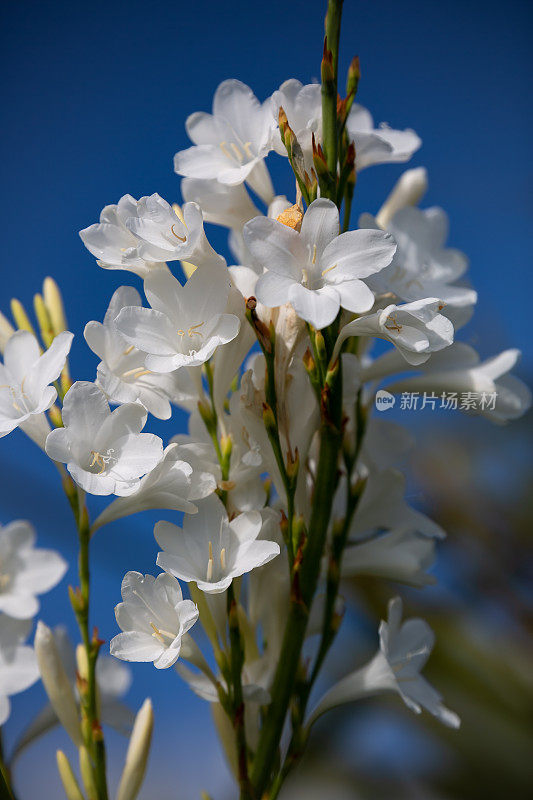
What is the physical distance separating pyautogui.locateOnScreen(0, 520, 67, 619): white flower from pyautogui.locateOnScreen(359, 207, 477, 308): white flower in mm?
307

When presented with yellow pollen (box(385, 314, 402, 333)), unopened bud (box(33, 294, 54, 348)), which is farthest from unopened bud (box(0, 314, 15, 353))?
yellow pollen (box(385, 314, 402, 333))

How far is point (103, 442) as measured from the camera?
0.38m

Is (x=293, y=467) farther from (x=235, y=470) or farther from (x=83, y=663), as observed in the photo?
(x=83, y=663)

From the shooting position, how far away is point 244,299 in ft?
1.32

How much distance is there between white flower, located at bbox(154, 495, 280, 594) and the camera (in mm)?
377

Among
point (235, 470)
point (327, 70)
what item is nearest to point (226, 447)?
point (235, 470)

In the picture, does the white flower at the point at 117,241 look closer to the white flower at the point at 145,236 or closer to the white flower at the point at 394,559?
the white flower at the point at 145,236

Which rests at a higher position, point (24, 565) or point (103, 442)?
point (103, 442)

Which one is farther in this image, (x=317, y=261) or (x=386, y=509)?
(x=386, y=509)

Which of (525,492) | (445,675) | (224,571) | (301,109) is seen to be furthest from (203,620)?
(525,492)

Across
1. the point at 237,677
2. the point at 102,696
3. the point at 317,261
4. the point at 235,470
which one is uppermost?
the point at 317,261

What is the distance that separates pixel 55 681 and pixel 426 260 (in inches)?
14.6

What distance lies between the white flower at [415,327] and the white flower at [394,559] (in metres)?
0.18

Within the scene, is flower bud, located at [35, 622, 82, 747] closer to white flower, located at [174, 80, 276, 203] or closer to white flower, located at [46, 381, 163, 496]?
white flower, located at [46, 381, 163, 496]
